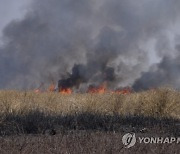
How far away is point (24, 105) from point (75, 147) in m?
7.93

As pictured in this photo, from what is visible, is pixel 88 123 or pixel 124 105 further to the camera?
pixel 124 105

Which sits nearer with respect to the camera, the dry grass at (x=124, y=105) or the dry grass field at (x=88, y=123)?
the dry grass field at (x=88, y=123)

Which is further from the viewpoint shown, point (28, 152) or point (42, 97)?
point (42, 97)

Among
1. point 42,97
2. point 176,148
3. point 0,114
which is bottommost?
point 176,148

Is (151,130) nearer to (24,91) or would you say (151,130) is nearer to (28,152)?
(28,152)

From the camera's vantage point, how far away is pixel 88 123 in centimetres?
1172

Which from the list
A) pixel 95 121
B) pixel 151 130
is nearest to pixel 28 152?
pixel 151 130

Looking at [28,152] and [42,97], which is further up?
[42,97]

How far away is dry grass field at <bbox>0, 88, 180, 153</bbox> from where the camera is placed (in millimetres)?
6941

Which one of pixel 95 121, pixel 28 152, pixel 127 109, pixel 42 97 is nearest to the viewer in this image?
pixel 28 152

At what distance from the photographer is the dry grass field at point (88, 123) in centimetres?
694

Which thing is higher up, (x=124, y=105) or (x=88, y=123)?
(x=124, y=105)

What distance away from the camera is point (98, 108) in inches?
589

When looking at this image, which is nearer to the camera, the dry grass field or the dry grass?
the dry grass field
